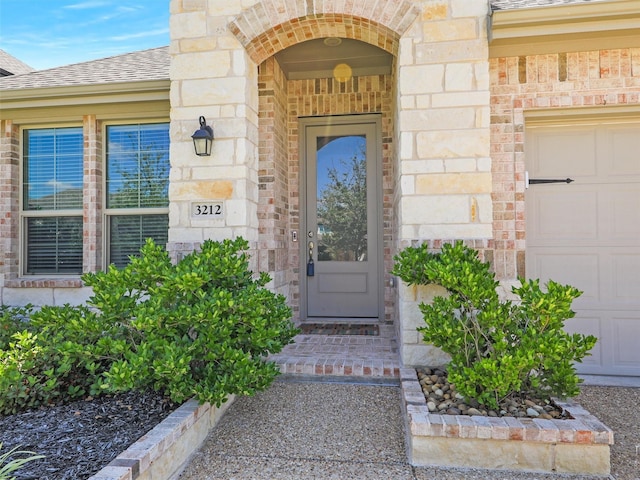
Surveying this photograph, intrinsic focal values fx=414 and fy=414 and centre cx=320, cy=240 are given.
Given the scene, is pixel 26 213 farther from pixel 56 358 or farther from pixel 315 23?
pixel 315 23

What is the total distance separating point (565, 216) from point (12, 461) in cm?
429

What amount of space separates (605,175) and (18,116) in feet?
20.1

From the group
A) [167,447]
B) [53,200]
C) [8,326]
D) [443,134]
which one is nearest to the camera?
[167,447]

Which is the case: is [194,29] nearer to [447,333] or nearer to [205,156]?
[205,156]

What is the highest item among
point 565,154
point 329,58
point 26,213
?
point 329,58

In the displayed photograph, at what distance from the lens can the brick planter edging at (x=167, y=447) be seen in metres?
1.90

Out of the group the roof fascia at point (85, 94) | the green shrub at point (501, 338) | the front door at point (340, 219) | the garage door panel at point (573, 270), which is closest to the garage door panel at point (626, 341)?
the garage door panel at point (573, 270)

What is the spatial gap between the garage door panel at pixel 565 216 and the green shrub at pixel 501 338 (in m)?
1.29

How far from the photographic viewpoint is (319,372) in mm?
3342

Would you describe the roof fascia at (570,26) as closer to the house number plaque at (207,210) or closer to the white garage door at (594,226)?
the white garage door at (594,226)

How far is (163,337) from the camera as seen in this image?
2.67 metres

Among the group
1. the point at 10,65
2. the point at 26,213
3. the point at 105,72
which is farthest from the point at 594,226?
the point at 10,65

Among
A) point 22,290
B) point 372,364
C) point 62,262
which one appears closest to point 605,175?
point 372,364

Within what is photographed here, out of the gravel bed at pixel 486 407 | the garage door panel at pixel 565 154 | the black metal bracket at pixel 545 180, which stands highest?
the garage door panel at pixel 565 154
